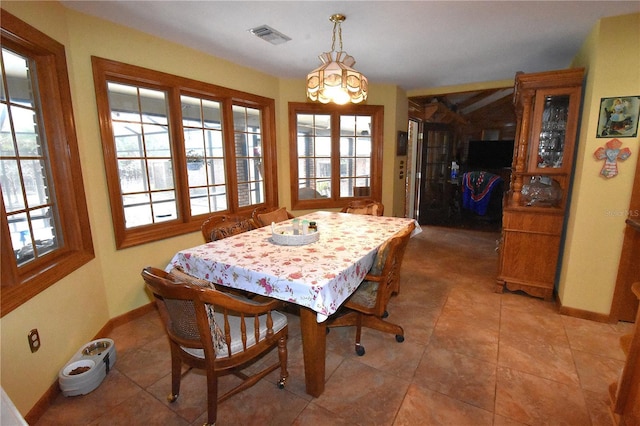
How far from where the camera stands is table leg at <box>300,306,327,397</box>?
160 centimetres

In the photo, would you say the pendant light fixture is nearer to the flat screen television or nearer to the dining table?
the dining table

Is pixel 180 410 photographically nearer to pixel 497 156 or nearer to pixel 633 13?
pixel 633 13

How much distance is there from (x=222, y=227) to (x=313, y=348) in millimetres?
1238

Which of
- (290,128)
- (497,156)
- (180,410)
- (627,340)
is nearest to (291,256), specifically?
(180,410)

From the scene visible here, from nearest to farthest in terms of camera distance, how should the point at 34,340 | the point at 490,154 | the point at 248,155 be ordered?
the point at 34,340, the point at 248,155, the point at 490,154

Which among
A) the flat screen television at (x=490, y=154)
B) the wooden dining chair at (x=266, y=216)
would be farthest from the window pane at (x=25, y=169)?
the flat screen television at (x=490, y=154)

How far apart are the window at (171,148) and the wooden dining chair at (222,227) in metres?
0.67

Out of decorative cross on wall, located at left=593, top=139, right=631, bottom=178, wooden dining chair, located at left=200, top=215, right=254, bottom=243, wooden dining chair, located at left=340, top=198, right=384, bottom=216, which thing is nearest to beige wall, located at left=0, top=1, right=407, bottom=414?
wooden dining chair, located at left=200, top=215, right=254, bottom=243

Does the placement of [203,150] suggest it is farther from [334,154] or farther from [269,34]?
[334,154]

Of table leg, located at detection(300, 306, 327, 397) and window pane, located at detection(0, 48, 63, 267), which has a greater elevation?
window pane, located at detection(0, 48, 63, 267)

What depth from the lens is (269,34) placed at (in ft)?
8.18

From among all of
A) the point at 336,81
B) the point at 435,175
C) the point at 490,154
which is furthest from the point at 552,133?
the point at 490,154

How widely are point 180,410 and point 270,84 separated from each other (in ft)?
11.3

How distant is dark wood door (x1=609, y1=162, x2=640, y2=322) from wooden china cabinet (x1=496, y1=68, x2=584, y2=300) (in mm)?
442
